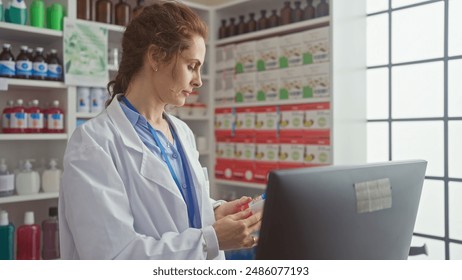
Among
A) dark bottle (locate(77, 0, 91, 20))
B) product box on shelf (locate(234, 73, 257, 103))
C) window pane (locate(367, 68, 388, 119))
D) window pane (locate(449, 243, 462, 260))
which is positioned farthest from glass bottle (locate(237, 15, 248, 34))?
window pane (locate(449, 243, 462, 260))

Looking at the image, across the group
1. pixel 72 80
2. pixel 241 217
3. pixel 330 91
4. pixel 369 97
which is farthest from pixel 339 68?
pixel 241 217

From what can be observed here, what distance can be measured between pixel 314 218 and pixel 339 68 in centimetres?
217

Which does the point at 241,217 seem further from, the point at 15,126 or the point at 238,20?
the point at 238,20

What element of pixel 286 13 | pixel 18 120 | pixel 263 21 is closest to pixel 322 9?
pixel 286 13

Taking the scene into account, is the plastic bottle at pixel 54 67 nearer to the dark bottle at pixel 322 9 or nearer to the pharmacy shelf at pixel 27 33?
the pharmacy shelf at pixel 27 33

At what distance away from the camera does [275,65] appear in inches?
122

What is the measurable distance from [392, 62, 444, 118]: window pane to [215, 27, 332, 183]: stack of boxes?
522mm

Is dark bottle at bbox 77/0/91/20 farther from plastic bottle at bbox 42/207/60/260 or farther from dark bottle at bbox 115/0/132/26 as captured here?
plastic bottle at bbox 42/207/60/260

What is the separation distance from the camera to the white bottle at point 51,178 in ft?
8.66

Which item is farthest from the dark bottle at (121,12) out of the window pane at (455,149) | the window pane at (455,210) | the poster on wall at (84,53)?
the window pane at (455,210)

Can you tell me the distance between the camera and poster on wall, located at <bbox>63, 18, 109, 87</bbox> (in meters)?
2.67

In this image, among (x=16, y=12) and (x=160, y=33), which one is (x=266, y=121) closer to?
(x=16, y=12)

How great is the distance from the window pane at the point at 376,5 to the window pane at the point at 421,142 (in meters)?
0.80

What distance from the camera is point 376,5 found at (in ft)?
9.89
